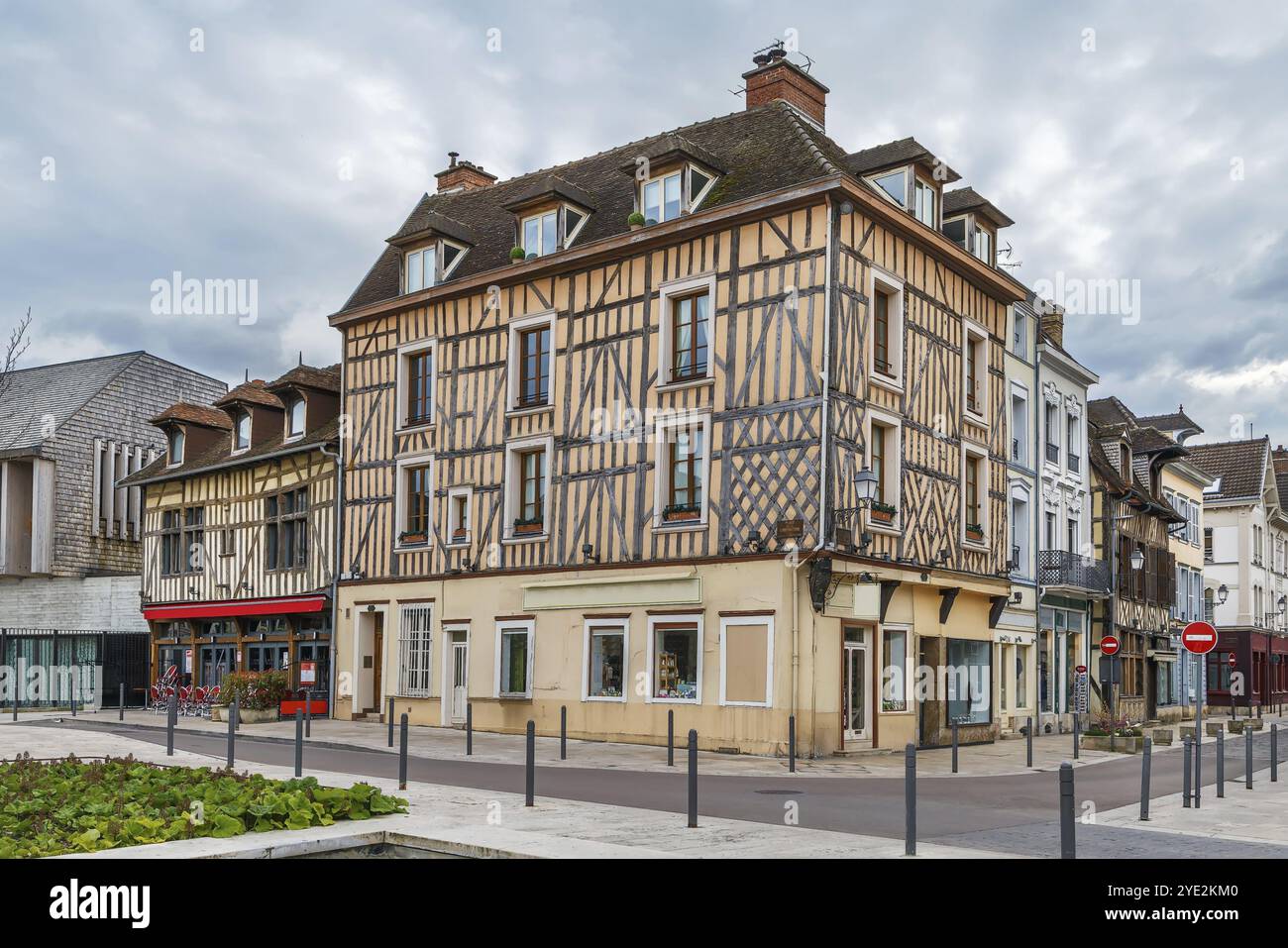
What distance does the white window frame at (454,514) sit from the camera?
25.6 m

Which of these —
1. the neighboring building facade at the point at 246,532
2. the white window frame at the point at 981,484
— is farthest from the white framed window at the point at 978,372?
the neighboring building facade at the point at 246,532

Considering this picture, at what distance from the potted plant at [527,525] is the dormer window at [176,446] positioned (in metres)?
13.7

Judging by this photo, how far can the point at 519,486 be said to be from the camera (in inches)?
987

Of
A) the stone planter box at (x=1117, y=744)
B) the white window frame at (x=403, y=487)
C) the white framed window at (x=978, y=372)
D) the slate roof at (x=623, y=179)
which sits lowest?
the stone planter box at (x=1117, y=744)

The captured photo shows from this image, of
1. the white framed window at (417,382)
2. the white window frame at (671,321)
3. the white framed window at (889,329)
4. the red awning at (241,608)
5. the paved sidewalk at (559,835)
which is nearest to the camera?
the paved sidewalk at (559,835)

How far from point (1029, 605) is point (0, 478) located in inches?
1120

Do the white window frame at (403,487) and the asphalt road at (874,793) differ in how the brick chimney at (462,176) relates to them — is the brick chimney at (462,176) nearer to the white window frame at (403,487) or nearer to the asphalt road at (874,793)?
the white window frame at (403,487)

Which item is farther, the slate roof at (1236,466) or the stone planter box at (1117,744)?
the slate roof at (1236,466)

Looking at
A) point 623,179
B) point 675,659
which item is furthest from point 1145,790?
point 623,179

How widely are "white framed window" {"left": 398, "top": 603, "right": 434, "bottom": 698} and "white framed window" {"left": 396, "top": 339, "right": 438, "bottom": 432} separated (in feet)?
12.5

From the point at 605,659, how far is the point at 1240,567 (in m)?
36.4
